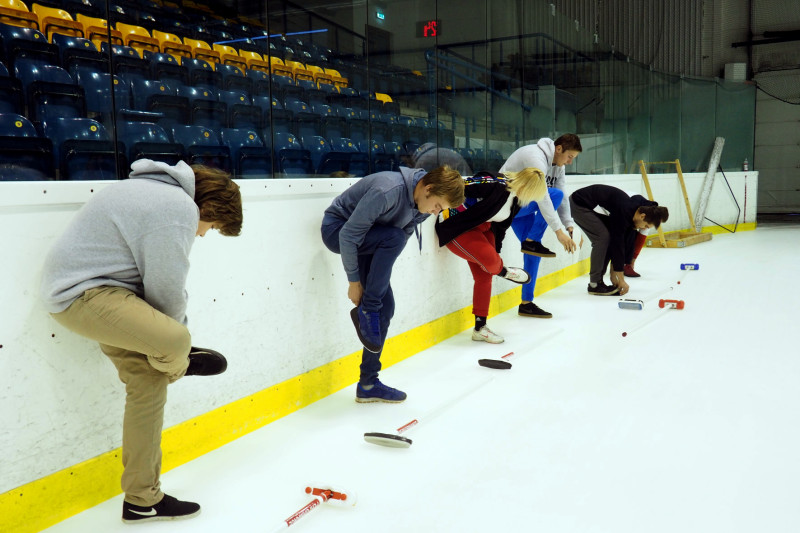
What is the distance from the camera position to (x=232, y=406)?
8.06 feet

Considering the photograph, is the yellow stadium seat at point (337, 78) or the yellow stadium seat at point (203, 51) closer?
the yellow stadium seat at point (203, 51)

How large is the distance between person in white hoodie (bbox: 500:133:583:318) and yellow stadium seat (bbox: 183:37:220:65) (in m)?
1.99

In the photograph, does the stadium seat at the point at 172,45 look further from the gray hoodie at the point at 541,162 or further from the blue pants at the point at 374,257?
the gray hoodie at the point at 541,162

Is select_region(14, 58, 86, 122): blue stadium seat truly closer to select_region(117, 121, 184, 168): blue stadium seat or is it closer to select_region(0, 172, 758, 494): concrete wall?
select_region(117, 121, 184, 168): blue stadium seat

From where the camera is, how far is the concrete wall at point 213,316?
173 cm

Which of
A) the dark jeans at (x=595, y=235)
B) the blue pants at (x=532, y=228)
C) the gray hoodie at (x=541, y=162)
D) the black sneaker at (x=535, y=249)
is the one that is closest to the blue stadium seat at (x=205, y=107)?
the gray hoodie at (x=541, y=162)

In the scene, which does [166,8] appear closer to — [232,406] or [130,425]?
[232,406]

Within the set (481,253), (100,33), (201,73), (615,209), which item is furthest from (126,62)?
(615,209)

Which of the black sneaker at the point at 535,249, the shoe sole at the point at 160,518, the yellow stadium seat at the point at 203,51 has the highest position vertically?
the yellow stadium seat at the point at 203,51

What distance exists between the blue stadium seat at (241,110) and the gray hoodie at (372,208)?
19.2 inches

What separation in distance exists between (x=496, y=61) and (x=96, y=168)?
157 inches

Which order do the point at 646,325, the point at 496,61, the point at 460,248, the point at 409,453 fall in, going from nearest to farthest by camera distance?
the point at 409,453
the point at 460,248
the point at 646,325
the point at 496,61

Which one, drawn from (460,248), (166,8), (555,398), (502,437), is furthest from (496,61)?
(502,437)

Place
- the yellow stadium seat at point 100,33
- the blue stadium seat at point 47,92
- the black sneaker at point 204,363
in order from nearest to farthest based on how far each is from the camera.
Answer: the black sneaker at point 204,363 → the blue stadium seat at point 47,92 → the yellow stadium seat at point 100,33
